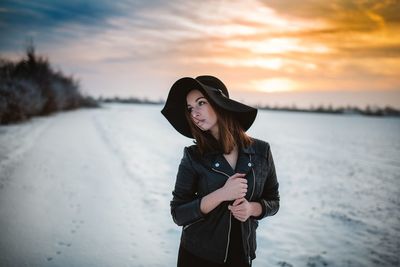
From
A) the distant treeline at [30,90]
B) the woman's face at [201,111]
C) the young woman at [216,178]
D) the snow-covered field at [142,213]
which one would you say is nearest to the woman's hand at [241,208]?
the young woman at [216,178]

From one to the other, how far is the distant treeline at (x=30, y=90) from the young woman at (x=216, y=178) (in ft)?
51.3

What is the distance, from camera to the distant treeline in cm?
1528

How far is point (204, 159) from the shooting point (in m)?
1.84

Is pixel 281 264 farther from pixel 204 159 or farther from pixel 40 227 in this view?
pixel 40 227

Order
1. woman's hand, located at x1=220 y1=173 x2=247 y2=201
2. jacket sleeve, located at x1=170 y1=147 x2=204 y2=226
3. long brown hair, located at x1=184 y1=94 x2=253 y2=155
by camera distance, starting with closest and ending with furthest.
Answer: woman's hand, located at x1=220 y1=173 x2=247 y2=201 < jacket sleeve, located at x1=170 y1=147 x2=204 y2=226 < long brown hair, located at x1=184 y1=94 x2=253 y2=155

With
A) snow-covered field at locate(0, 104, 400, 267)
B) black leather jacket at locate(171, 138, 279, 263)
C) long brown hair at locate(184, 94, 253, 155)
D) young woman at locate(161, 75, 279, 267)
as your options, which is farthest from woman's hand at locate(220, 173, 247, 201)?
snow-covered field at locate(0, 104, 400, 267)

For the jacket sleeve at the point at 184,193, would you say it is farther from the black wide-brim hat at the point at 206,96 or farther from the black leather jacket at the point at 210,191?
the black wide-brim hat at the point at 206,96

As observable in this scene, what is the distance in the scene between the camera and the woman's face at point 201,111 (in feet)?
6.25

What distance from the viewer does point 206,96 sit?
187 centimetres

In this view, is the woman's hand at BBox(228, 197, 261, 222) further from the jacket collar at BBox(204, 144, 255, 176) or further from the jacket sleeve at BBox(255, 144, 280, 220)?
the jacket sleeve at BBox(255, 144, 280, 220)

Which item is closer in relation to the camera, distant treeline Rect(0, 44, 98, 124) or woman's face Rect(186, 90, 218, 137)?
woman's face Rect(186, 90, 218, 137)

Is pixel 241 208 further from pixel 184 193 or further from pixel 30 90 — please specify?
pixel 30 90

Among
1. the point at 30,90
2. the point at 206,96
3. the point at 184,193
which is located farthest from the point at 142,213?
the point at 30,90

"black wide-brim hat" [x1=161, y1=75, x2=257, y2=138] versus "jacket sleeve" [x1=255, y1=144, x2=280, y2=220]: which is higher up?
"black wide-brim hat" [x1=161, y1=75, x2=257, y2=138]
